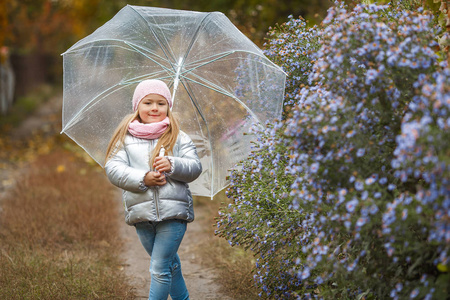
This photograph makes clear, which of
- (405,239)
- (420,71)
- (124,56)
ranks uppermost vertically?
(124,56)

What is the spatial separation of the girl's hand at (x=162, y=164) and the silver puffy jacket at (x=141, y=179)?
0.04 meters

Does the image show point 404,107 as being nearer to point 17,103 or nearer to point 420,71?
point 420,71

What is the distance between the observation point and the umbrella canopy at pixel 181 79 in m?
3.43

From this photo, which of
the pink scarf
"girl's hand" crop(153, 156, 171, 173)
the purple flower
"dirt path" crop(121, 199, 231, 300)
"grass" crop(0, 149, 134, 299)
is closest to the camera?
the purple flower

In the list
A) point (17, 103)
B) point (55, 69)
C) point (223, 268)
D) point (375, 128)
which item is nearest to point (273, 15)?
point (223, 268)

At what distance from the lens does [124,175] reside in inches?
121

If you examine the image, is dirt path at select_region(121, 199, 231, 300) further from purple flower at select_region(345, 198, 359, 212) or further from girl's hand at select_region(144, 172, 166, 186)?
purple flower at select_region(345, 198, 359, 212)

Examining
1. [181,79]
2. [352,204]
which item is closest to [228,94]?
[181,79]

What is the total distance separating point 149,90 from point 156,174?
55cm

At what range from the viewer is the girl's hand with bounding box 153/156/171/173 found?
9.94 ft

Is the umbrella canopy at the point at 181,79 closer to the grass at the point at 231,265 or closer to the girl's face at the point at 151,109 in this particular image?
the girl's face at the point at 151,109

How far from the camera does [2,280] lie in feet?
12.4

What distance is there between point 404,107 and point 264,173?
3.46 ft

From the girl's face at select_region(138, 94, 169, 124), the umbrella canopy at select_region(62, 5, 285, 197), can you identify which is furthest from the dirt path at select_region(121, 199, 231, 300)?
the girl's face at select_region(138, 94, 169, 124)
